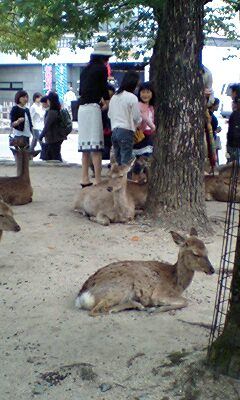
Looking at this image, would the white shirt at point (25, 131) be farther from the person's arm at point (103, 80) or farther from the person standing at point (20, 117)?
the person's arm at point (103, 80)

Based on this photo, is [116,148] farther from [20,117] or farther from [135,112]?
[20,117]

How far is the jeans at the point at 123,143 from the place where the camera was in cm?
1016

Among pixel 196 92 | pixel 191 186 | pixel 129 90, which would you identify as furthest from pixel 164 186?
pixel 129 90

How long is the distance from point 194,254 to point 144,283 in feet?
1.67

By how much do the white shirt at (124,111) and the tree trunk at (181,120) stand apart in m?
1.09

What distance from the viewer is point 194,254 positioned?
637 centimetres

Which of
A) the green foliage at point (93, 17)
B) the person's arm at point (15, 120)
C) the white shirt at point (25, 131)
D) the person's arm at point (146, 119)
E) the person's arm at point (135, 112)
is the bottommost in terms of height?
the white shirt at point (25, 131)

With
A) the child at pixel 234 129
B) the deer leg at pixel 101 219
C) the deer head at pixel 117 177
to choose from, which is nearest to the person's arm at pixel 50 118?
the child at pixel 234 129

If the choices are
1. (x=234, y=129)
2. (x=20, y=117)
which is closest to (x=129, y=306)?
(x=234, y=129)

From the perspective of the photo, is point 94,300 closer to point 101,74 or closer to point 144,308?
point 144,308

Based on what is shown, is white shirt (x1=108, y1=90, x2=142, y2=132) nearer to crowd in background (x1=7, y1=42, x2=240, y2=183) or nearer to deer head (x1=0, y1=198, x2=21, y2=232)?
crowd in background (x1=7, y1=42, x2=240, y2=183)

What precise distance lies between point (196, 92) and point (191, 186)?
111cm

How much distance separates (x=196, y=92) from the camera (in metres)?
8.79

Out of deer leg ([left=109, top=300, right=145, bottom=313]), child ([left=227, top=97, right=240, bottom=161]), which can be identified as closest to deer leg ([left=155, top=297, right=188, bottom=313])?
deer leg ([left=109, top=300, right=145, bottom=313])
